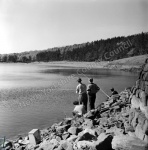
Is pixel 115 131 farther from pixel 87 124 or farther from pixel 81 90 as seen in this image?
pixel 81 90

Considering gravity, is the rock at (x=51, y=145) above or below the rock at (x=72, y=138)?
below

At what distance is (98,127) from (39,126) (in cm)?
848

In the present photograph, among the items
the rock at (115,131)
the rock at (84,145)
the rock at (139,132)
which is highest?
the rock at (139,132)

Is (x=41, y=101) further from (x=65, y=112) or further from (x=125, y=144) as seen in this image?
(x=125, y=144)

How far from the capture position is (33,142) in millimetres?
11703

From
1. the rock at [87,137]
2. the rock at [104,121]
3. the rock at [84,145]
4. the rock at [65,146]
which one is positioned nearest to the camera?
the rock at [84,145]

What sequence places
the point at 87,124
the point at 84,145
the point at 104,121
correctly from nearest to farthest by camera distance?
the point at 84,145
the point at 104,121
the point at 87,124

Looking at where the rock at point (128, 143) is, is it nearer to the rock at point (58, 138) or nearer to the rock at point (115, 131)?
the rock at point (115, 131)

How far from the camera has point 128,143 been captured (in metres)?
7.56

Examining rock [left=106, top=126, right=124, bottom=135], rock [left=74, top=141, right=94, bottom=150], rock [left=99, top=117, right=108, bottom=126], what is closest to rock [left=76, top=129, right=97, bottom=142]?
rock [left=74, top=141, right=94, bottom=150]

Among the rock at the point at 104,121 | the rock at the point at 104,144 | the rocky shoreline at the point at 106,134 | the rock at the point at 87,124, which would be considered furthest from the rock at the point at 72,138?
the rock at the point at 104,144

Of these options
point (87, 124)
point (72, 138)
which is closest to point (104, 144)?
point (72, 138)

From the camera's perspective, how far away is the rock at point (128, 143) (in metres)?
7.31

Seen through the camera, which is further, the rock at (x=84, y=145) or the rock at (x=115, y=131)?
the rock at (x=115, y=131)
